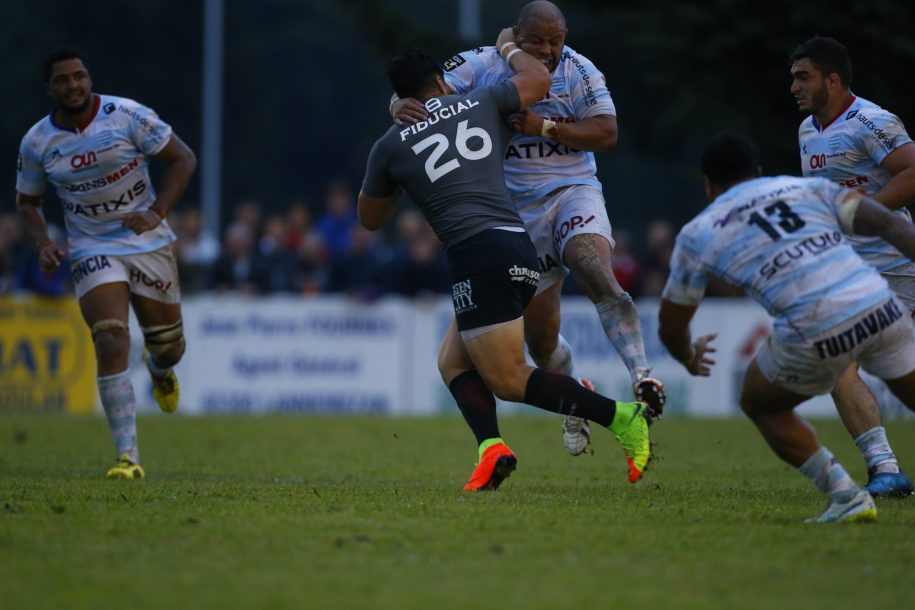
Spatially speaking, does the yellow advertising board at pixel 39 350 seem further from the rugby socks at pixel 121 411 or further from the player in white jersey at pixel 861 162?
the player in white jersey at pixel 861 162

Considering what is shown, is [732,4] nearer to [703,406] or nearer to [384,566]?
[703,406]

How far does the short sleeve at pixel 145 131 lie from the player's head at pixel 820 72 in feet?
14.3

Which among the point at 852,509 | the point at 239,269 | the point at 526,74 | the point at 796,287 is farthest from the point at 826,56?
the point at 239,269

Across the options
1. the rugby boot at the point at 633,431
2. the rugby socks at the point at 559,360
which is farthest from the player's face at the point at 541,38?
the rugby boot at the point at 633,431

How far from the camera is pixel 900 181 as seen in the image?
8.71 m

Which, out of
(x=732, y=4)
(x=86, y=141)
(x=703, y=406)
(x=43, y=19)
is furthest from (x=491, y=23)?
(x=86, y=141)

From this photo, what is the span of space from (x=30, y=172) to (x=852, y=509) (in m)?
6.16

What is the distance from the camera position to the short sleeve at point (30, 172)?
1016 cm

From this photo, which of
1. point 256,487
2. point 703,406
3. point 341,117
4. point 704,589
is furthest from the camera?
point 341,117

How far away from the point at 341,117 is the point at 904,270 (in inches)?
1624

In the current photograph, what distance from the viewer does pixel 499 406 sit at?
63.4 feet

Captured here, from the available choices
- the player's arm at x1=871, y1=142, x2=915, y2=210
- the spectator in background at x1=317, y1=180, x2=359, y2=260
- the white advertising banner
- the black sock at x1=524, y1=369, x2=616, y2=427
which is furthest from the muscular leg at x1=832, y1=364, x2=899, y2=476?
the spectator in background at x1=317, y1=180, x2=359, y2=260

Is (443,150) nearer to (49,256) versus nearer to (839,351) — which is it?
(839,351)

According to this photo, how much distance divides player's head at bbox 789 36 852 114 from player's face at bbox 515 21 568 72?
4.78 feet
